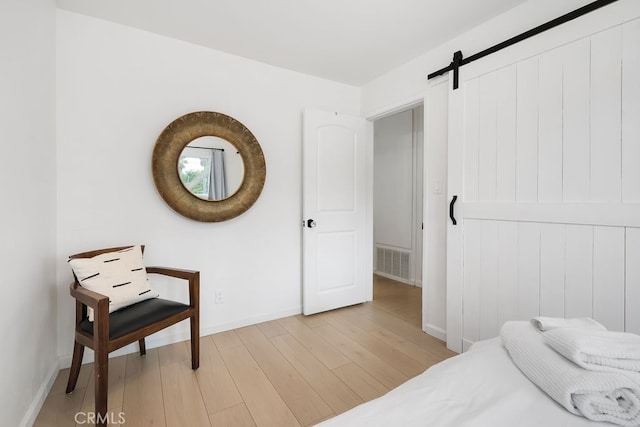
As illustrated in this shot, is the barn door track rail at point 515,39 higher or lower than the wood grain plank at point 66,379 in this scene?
higher

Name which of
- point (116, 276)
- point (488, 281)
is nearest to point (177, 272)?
point (116, 276)

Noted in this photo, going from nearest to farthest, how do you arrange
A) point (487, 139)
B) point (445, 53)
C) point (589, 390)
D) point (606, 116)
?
1. point (589, 390)
2. point (606, 116)
3. point (487, 139)
4. point (445, 53)

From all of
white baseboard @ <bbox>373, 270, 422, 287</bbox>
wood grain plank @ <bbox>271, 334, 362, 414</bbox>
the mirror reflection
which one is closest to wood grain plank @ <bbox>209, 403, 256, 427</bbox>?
wood grain plank @ <bbox>271, 334, 362, 414</bbox>

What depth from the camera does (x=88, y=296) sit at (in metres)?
1.46

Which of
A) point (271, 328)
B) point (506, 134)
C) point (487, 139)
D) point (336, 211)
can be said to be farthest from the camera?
point (336, 211)

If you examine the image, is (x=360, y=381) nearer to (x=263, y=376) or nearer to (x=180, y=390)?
(x=263, y=376)

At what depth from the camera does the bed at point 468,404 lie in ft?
2.09

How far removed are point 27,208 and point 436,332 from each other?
286cm

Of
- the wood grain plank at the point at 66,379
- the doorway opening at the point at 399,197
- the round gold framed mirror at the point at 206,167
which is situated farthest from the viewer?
the doorway opening at the point at 399,197

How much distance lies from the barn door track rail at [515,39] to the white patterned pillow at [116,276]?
260cm

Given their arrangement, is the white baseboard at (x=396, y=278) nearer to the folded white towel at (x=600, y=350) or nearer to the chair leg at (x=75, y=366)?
the folded white towel at (x=600, y=350)

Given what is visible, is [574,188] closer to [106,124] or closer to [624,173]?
[624,173]

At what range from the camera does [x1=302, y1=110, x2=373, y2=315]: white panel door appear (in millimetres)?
2863
